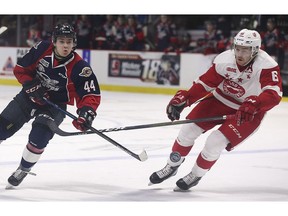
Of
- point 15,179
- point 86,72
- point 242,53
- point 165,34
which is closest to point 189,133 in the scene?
point 242,53

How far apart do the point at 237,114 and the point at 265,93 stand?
21 centimetres

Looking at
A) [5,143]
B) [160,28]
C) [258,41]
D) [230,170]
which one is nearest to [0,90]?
[160,28]

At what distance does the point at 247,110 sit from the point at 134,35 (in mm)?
8656

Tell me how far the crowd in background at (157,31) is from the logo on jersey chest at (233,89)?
6.66 metres

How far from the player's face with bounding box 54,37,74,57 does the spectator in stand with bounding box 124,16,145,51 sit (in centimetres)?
814

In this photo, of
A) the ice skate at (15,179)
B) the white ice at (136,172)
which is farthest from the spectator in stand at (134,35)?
the ice skate at (15,179)

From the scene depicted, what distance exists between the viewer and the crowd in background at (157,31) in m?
11.9

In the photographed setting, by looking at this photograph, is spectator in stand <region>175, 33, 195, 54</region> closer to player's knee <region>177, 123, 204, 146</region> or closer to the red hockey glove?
player's knee <region>177, 123, 204, 146</region>

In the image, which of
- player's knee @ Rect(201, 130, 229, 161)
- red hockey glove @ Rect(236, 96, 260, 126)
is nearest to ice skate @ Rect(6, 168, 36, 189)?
player's knee @ Rect(201, 130, 229, 161)

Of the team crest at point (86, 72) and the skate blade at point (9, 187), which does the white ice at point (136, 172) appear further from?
the team crest at point (86, 72)

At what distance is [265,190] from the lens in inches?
197

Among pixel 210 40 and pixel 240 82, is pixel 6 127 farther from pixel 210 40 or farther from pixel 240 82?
pixel 210 40

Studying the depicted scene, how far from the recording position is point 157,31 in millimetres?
13266

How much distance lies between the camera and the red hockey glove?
15.3 ft
